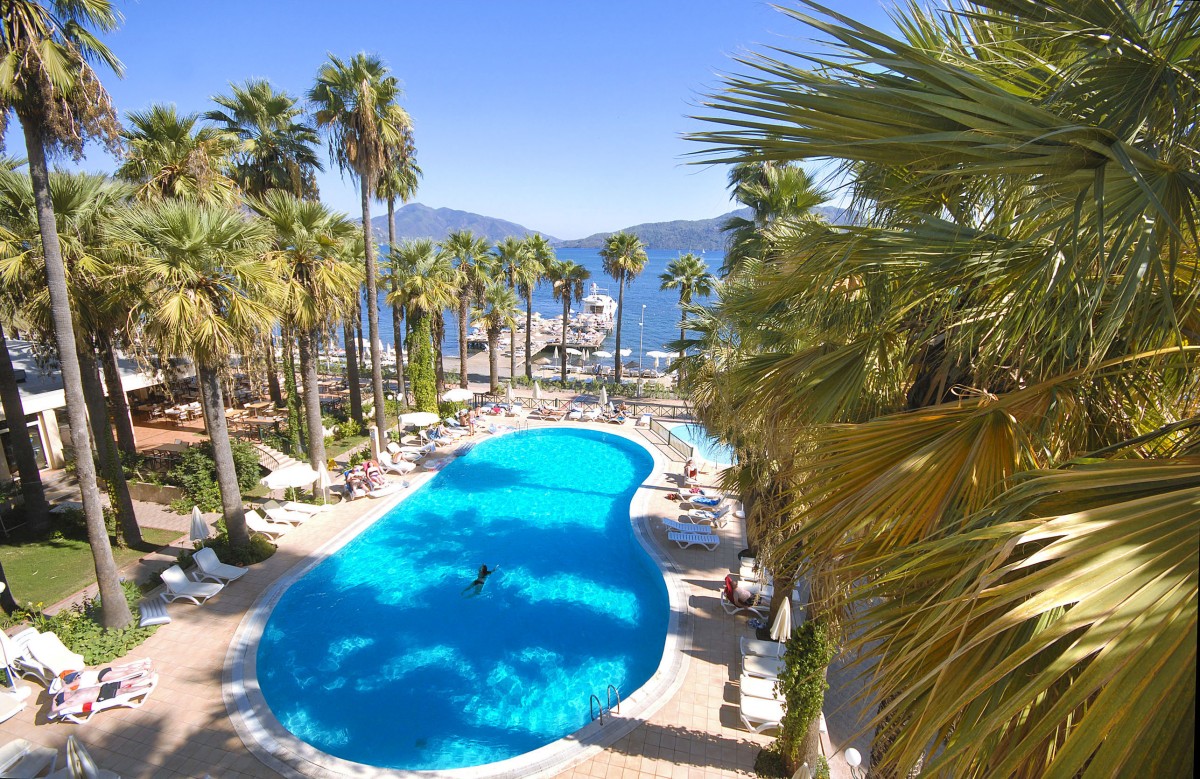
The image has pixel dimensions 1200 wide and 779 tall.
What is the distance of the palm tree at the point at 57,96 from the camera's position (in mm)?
7504

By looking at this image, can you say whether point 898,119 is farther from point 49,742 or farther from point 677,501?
point 677,501

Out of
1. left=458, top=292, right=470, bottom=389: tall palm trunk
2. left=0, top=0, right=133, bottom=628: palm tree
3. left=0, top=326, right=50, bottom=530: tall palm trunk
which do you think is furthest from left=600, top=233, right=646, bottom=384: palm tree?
left=0, top=0, right=133, bottom=628: palm tree

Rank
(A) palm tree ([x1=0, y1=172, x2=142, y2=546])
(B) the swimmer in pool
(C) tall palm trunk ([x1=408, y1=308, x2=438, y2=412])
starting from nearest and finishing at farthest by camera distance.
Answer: (A) palm tree ([x1=0, y1=172, x2=142, y2=546]), (B) the swimmer in pool, (C) tall palm trunk ([x1=408, y1=308, x2=438, y2=412])

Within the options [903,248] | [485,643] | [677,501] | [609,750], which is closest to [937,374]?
[903,248]

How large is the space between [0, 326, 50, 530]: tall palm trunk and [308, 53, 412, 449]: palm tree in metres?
8.63

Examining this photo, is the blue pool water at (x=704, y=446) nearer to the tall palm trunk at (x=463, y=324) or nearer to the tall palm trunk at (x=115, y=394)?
the tall palm trunk at (x=463, y=324)

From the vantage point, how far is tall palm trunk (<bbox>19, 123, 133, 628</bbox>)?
8.16 meters

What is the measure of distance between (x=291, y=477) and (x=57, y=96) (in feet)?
32.7

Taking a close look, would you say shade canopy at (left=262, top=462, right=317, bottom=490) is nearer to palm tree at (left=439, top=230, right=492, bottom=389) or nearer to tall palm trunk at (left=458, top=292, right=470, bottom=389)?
tall palm trunk at (left=458, top=292, right=470, bottom=389)

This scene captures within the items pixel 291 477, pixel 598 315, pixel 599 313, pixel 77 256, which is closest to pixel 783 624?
pixel 291 477

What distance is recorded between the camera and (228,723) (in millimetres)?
8180

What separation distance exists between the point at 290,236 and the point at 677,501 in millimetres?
13570

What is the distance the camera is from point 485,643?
1105 centimetres

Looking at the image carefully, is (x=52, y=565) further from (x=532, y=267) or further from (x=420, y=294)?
(x=532, y=267)
